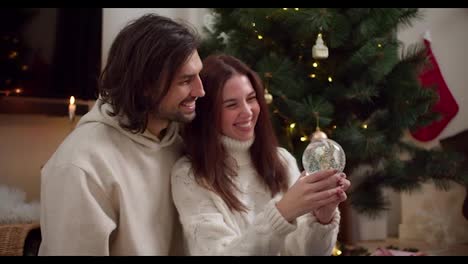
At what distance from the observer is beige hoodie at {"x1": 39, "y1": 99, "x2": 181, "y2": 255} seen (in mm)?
967

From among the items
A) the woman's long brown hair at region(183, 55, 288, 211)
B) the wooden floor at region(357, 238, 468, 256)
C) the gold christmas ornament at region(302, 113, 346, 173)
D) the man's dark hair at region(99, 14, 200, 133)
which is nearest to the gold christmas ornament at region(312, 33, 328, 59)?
the woman's long brown hair at region(183, 55, 288, 211)

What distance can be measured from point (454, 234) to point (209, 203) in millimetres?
1970

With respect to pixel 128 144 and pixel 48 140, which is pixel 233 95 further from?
pixel 48 140

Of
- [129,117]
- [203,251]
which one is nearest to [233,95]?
[129,117]

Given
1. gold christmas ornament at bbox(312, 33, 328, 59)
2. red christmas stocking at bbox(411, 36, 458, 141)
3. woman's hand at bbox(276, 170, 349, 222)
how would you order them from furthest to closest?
red christmas stocking at bbox(411, 36, 458, 141), gold christmas ornament at bbox(312, 33, 328, 59), woman's hand at bbox(276, 170, 349, 222)

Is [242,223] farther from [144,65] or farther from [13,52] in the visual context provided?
[13,52]

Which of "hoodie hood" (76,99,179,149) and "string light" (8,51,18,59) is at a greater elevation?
"hoodie hood" (76,99,179,149)

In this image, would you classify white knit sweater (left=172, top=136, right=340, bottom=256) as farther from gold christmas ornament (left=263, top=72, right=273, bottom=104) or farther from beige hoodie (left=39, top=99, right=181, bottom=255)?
gold christmas ornament (left=263, top=72, right=273, bottom=104)

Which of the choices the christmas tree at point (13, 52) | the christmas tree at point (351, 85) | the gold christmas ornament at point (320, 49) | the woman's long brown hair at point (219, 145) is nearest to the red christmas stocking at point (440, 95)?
the christmas tree at point (351, 85)

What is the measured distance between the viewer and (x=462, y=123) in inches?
108

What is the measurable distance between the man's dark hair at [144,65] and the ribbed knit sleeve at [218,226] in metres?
0.16

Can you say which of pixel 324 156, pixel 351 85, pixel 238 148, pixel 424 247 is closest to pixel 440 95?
pixel 424 247

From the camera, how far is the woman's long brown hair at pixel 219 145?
42.6 inches

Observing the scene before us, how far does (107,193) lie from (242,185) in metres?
0.29
